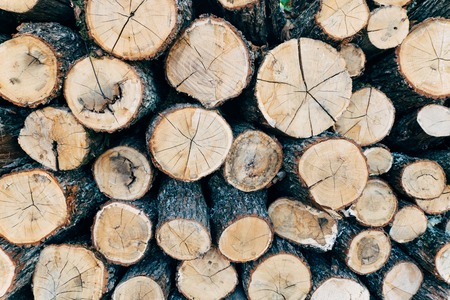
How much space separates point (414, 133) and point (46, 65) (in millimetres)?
2639

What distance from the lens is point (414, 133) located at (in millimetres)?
2697

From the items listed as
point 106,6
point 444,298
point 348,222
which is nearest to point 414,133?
point 348,222

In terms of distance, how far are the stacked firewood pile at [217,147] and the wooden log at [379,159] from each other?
1cm

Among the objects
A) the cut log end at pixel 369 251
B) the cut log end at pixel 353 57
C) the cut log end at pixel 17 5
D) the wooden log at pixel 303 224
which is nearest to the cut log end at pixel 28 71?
the cut log end at pixel 17 5

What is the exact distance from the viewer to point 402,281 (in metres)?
2.72

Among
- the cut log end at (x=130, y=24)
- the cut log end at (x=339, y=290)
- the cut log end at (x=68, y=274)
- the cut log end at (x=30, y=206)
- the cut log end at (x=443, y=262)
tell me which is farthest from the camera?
the cut log end at (x=443, y=262)

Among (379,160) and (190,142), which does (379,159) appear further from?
(190,142)

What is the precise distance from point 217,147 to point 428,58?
1624 millimetres

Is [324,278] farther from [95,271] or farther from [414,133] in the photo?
[95,271]

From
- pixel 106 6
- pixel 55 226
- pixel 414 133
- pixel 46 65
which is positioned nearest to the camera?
pixel 106 6

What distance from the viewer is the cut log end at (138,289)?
2.29 m

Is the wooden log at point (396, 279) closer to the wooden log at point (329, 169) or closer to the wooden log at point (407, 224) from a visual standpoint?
the wooden log at point (407, 224)

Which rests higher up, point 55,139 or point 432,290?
point 55,139

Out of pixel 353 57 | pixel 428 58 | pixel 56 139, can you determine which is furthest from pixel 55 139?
pixel 428 58
